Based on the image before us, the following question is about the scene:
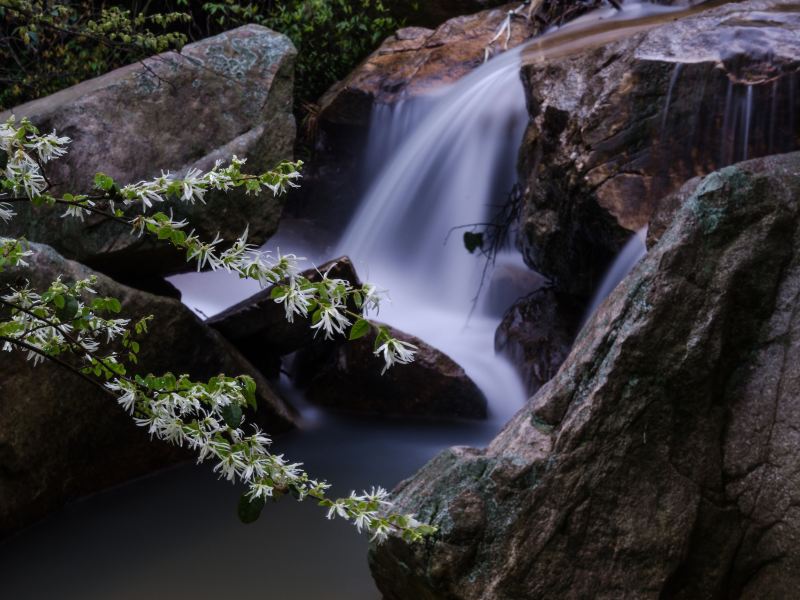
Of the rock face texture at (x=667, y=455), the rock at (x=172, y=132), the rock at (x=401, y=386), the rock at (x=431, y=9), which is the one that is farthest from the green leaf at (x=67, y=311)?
the rock at (x=431, y=9)

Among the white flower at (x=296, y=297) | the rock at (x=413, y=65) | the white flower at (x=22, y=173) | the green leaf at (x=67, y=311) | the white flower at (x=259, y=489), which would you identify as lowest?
the rock at (x=413, y=65)

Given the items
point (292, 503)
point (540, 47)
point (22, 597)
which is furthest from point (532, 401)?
point (540, 47)

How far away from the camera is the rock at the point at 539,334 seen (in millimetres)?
4895

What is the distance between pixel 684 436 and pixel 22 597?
7.71 feet

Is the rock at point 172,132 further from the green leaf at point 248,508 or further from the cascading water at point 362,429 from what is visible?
the green leaf at point 248,508

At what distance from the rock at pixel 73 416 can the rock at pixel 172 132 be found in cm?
57

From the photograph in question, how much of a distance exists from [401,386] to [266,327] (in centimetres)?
82

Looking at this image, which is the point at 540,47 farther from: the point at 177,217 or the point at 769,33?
the point at 177,217

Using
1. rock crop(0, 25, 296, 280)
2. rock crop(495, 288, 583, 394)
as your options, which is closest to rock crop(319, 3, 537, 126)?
rock crop(0, 25, 296, 280)

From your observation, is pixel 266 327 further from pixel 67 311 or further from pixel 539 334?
→ pixel 67 311

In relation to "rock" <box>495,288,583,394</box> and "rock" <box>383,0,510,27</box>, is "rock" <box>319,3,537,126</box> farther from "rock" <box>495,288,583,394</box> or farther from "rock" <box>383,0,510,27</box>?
"rock" <box>495,288,583,394</box>

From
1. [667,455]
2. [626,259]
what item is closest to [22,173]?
[667,455]

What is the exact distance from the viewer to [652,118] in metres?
4.27

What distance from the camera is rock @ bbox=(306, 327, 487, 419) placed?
468 cm
